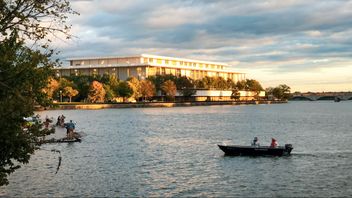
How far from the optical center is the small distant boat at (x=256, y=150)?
161 feet

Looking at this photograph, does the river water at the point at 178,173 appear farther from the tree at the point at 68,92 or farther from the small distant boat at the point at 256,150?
the tree at the point at 68,92

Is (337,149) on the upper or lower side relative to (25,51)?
lower

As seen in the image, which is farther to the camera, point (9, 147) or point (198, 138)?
point (198, 138)

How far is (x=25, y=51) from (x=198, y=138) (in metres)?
51.0

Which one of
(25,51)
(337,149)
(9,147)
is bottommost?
(337,149)

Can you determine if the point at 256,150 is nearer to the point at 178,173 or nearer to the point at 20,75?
the point at 178,173

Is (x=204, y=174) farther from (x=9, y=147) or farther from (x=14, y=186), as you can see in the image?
(x=9, y=147)

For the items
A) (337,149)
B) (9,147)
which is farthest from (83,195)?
(337,149)

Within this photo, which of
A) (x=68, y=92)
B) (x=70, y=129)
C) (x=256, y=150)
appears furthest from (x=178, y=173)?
(x=68, y=92)

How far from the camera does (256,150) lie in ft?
161

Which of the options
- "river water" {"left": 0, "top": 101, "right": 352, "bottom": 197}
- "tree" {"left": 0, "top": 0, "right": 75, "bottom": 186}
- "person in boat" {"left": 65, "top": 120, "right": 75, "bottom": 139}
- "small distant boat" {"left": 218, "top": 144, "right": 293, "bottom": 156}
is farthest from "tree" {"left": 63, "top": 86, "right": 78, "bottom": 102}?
"tree" {"left": 0, "top": 0, "right": 75, "bottom": 186}

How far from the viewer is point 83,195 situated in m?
31.8

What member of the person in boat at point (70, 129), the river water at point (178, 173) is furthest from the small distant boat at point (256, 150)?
the person in boat at point (70, 129)

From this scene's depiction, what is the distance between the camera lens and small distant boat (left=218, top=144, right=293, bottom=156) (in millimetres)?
49125
